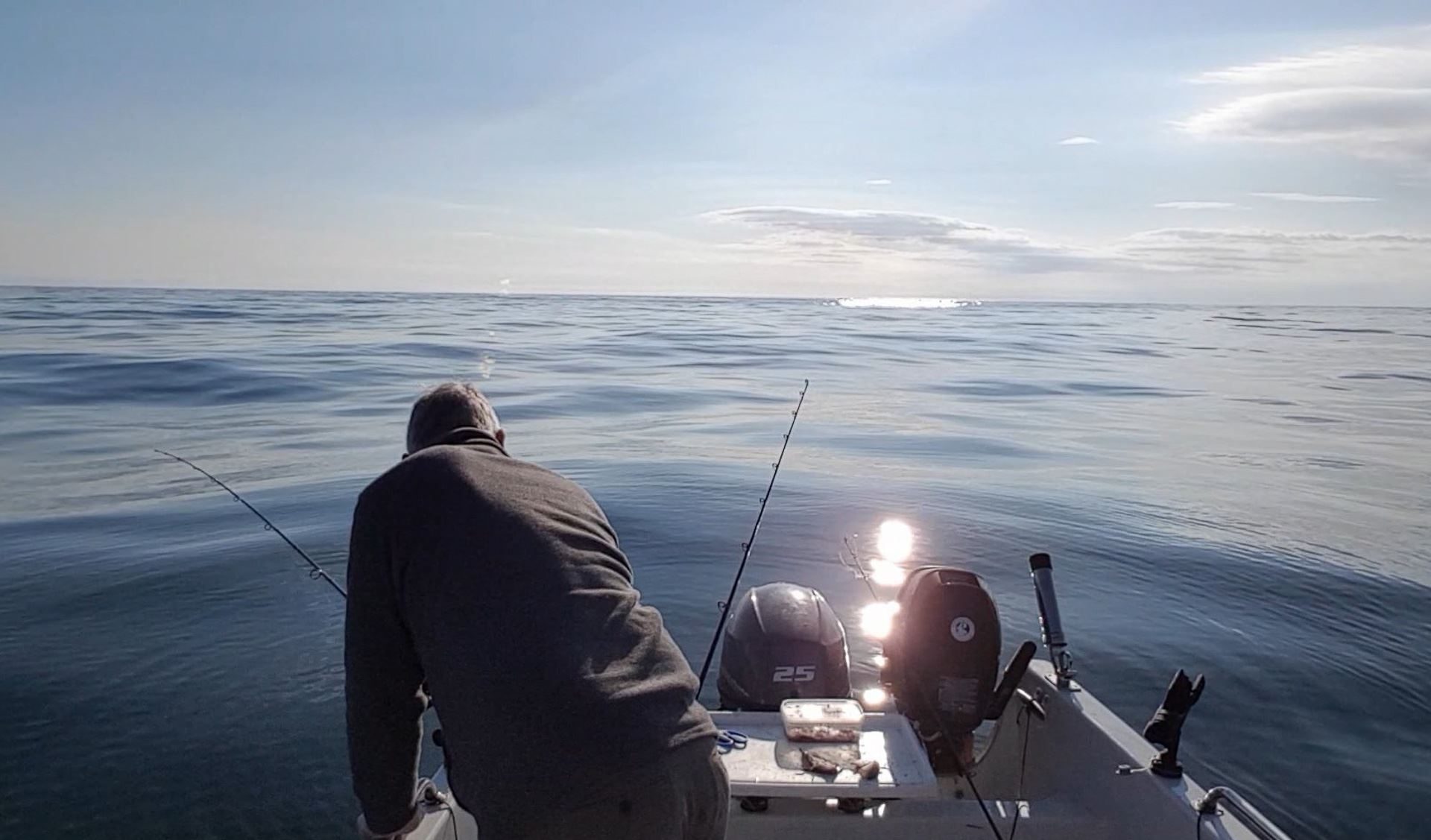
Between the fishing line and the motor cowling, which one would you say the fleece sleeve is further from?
the fishing line

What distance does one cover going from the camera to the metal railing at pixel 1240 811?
2.98 meters

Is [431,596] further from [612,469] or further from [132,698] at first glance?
[612,469]

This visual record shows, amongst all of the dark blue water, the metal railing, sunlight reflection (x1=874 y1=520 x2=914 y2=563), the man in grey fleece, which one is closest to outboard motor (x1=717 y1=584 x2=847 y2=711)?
the metal railing

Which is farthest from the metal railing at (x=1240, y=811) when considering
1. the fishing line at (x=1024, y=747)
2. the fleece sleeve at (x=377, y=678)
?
the fleece sleeve at (x=377, y=678)

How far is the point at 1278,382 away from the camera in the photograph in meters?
29.5

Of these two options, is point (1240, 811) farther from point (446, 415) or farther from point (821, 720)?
point (446, 415)

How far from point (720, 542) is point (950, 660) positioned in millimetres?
5797

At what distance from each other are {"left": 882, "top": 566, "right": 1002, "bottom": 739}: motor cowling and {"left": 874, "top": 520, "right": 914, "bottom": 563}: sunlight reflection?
5.07 m

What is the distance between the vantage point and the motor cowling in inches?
170

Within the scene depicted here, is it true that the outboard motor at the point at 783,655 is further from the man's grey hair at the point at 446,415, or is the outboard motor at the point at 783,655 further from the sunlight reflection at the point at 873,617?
the sunlight reflection at the point at 873,617

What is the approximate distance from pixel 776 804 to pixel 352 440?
1304 centimetres

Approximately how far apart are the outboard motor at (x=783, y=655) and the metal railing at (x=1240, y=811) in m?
1.74

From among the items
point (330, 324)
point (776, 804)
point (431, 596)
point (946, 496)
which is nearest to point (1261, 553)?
point (946, 496)

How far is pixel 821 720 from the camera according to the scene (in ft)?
12.6
